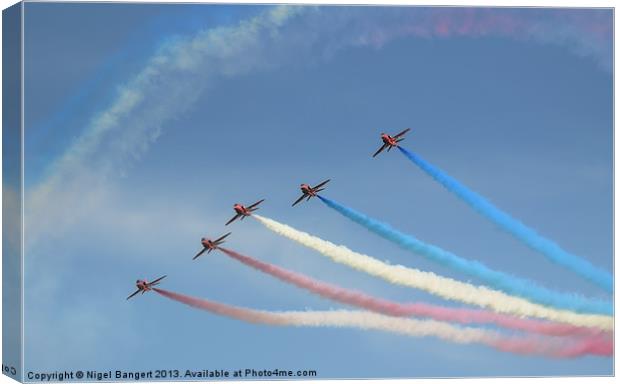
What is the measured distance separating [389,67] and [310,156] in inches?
132

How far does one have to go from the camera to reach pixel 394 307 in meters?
54.8

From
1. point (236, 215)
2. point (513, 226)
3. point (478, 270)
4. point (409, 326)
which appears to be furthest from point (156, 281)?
point (513, 226)

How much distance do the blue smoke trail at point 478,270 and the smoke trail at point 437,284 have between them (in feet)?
0.64

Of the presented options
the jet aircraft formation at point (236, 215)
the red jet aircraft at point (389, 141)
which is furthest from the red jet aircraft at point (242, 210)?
the red jet aircraft at point (389, 141)

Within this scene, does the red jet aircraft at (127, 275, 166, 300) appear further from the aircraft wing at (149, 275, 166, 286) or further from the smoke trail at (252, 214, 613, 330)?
the smoke trail at (252, 214, 613, 330)

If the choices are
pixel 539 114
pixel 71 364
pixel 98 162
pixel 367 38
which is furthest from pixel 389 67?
pixel 71 364

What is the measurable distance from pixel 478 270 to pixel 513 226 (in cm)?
156

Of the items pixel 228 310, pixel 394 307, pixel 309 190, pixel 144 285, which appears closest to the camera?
pixel 144 285

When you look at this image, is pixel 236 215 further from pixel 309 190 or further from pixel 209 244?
pixel 309 190

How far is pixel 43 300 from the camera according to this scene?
175ft

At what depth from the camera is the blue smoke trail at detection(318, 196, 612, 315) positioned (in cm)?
5466

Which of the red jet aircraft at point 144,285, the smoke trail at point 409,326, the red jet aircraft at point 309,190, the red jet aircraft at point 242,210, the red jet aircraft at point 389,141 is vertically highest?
the red jet aircraft at point 389,141

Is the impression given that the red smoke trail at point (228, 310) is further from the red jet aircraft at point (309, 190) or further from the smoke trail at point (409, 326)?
the red jet aircraft at point (309, 190)

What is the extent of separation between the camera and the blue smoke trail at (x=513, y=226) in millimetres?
55062
